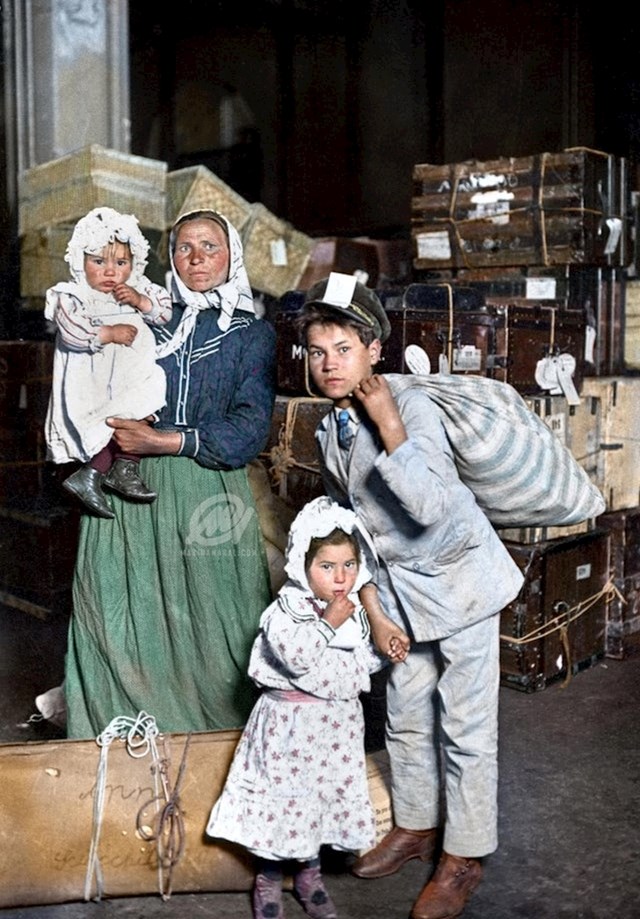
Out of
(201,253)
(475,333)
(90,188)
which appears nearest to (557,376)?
(475,333)

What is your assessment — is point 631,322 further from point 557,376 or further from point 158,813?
point 158,813

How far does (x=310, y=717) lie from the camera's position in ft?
10.5

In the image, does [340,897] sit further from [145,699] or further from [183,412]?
[183,412]

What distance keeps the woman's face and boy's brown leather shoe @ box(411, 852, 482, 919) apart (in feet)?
6.17

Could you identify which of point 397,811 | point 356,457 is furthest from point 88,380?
point 397,811

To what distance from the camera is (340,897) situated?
11.3ft

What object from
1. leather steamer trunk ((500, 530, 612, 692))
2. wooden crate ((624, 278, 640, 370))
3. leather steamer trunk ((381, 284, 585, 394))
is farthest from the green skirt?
wooden crate ((624, 278, 640, 370))

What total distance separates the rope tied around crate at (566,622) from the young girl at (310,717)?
228cm

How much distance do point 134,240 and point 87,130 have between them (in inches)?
82.9

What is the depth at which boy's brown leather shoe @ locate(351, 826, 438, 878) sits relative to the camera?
3.57 meters

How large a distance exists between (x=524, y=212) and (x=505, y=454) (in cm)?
300

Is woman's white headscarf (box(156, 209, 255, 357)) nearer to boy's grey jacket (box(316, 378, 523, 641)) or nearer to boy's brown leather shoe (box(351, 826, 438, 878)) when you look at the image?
boy's grey jacket (box(316, 378, 523, 641))

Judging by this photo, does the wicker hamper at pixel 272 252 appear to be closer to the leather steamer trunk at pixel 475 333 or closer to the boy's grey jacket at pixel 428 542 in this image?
the leather steamer trunk at pixel 475 333

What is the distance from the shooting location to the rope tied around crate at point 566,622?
5.44 meters
